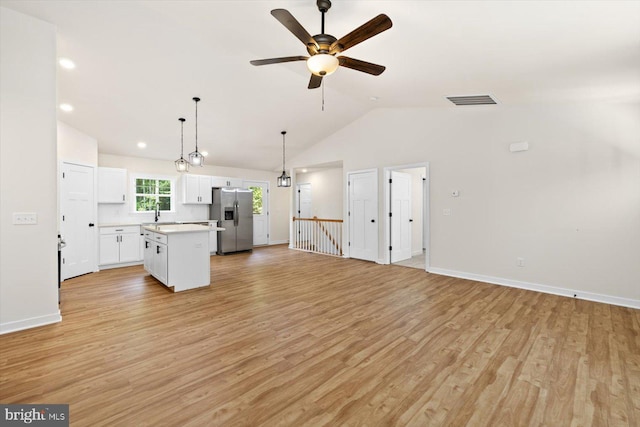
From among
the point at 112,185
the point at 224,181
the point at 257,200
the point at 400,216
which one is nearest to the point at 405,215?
the point at 400,216

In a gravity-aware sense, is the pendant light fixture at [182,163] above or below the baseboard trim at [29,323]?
above

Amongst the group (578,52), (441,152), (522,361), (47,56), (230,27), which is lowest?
(522,361)

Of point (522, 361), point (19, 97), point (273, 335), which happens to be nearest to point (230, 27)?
point (19, 97)

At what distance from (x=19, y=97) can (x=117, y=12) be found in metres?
1.38

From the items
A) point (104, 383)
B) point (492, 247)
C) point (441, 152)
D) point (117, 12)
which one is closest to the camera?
point (104, 383)

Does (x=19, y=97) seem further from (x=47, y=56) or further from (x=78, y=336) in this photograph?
(x=78, y=336)

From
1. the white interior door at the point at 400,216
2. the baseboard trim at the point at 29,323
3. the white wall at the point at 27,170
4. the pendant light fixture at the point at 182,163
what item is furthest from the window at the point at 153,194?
the white interior door at the point at 400,216

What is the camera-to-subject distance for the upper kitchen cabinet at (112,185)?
5953mm

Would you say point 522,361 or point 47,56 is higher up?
point 47,56

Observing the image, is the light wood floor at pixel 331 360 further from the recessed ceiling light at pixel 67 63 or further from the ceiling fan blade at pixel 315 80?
the recessed ceiling light at pixel 67 63

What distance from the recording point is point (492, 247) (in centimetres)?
477

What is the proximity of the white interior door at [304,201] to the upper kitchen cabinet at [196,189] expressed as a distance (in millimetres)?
3366

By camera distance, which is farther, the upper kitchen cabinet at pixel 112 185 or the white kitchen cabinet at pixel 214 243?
the white kitchen cabinet at pixel 214 243

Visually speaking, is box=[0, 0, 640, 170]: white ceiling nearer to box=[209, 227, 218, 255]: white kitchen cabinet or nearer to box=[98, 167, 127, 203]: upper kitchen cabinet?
box=[98, 167, 127, 203]: upper kitchen cabinet
